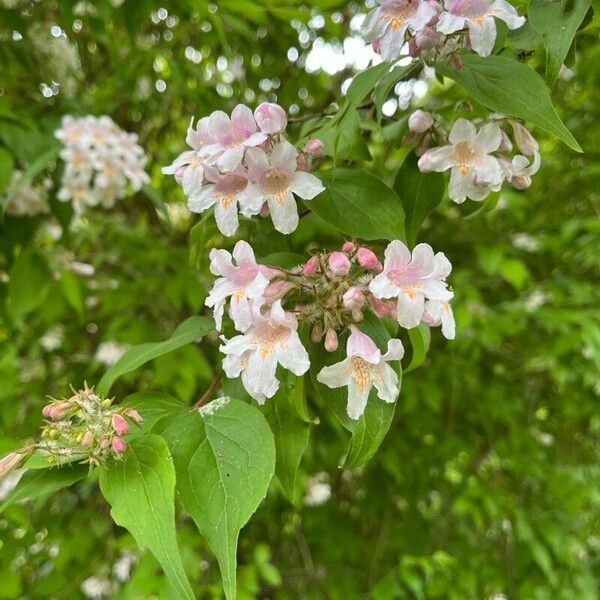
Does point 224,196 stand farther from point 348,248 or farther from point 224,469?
point 224,469

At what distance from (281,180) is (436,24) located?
226 millimetres

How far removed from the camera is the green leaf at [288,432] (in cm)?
75

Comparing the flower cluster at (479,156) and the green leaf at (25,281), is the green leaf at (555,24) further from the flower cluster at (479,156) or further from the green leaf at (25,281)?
the green leaf at (25,281)

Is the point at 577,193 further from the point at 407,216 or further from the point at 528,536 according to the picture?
the point at 407,216

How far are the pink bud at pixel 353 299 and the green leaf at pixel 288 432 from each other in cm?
14

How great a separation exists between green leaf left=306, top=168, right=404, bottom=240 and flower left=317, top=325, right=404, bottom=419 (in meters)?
0.13

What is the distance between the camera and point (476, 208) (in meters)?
0.87

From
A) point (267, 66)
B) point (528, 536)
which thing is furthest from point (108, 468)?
point (267, 66)

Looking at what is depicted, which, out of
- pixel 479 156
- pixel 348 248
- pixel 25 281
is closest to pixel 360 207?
pixel 348 248

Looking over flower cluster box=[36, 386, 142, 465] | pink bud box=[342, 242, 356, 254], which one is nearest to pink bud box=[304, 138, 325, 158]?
pink bud box=[342, 242, 356, 254]

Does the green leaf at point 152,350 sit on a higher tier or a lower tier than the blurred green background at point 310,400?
higher

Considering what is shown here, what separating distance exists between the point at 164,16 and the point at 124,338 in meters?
1.23

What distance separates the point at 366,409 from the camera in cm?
66

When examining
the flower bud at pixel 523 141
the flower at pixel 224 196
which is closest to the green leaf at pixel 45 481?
the flower at pixel 224 196
